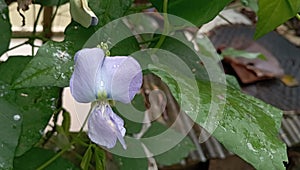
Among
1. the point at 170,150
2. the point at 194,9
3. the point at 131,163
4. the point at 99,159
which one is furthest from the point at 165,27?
the point at 170,150

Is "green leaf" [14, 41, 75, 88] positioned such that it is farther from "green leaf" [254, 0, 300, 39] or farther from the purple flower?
"green leaf" [254, 0, 300, 39]

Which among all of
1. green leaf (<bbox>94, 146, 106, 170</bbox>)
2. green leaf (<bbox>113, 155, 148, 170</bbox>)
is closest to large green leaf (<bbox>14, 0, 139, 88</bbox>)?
green leaf (<bbox>94, 146, 106, 170</bbox>)

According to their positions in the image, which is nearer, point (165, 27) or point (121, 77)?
point (121, 77)

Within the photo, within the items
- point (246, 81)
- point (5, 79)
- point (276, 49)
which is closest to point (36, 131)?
point (5, 79)

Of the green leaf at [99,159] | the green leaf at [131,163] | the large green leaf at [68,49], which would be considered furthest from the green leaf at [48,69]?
the green leaf at [131,163]

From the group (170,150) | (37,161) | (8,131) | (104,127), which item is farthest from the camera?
(170,150)

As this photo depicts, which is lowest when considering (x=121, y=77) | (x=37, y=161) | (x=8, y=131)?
(x=37, y=161)

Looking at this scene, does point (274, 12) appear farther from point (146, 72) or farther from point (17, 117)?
point (17, 117)

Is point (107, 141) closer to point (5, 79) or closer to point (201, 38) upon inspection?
point (5, 79)
